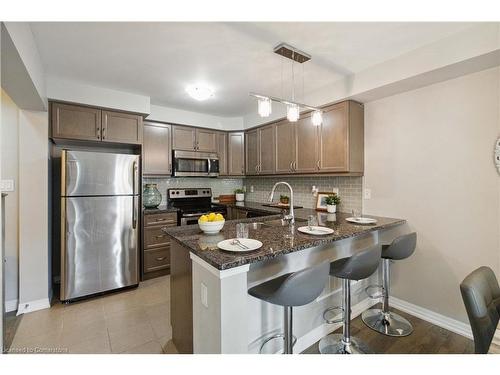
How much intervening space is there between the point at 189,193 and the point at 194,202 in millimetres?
194

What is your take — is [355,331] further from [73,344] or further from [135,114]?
[135,114]

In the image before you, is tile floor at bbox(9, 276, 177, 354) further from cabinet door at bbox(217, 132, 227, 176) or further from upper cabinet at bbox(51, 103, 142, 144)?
cabinet door at bbox(217, 132, 227, 176)

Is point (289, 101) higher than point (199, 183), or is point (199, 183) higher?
point (289, 101)

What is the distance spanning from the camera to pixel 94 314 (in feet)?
7.82

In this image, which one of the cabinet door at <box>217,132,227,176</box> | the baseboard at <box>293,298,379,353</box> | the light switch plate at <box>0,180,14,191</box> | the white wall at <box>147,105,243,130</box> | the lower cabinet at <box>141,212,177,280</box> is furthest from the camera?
the cabinet door at <box>217,132,227,176</box>

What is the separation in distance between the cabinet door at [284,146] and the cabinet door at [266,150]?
0.31 ft

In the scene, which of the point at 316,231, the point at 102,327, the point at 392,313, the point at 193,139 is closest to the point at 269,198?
Result: the point at 316,231

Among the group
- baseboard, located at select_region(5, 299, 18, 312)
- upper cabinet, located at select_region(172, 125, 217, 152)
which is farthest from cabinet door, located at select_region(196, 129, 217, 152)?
baseboard, located at select_region(5, 299, 18, 312)

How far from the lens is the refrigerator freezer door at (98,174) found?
2535 mm

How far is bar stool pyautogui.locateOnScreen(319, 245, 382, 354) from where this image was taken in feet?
5.34

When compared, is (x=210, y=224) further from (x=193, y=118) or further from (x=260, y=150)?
(x=193, y=118)

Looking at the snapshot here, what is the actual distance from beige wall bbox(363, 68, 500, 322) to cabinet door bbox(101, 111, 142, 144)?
297cm

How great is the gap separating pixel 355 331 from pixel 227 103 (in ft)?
10.3

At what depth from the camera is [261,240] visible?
1.64 metres
